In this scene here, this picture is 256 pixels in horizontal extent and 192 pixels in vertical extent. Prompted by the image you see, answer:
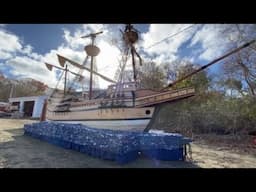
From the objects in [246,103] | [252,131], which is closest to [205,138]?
[252,131]

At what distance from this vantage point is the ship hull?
7824 mm

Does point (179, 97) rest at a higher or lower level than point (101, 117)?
higher

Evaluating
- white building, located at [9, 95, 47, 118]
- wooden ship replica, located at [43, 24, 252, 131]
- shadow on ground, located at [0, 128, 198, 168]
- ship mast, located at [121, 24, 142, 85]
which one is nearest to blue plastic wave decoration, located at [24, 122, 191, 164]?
shadow on ground, located at [0, 128, 198, 168]

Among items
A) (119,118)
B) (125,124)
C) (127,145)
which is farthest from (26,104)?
(127,145)

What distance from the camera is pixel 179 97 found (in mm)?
6844

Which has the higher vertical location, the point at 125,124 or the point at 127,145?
the point at 125,124

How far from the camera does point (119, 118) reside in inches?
331

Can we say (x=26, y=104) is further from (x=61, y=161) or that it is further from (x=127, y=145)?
(x=127, y=145)

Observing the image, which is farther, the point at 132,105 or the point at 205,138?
the point at 205,138

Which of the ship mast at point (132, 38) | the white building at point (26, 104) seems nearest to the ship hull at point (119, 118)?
the ship mast at point (132, 38)

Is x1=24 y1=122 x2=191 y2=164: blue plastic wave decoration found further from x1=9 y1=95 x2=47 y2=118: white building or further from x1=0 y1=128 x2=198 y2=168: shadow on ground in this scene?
x1=9 y1=95 x2=47 y2=118: white building

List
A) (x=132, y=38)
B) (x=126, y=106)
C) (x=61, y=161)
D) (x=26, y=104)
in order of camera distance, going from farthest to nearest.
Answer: (x=26, y=104)
(x=132, y=38)
(x=126, y=106)
(x=61, y=161)
